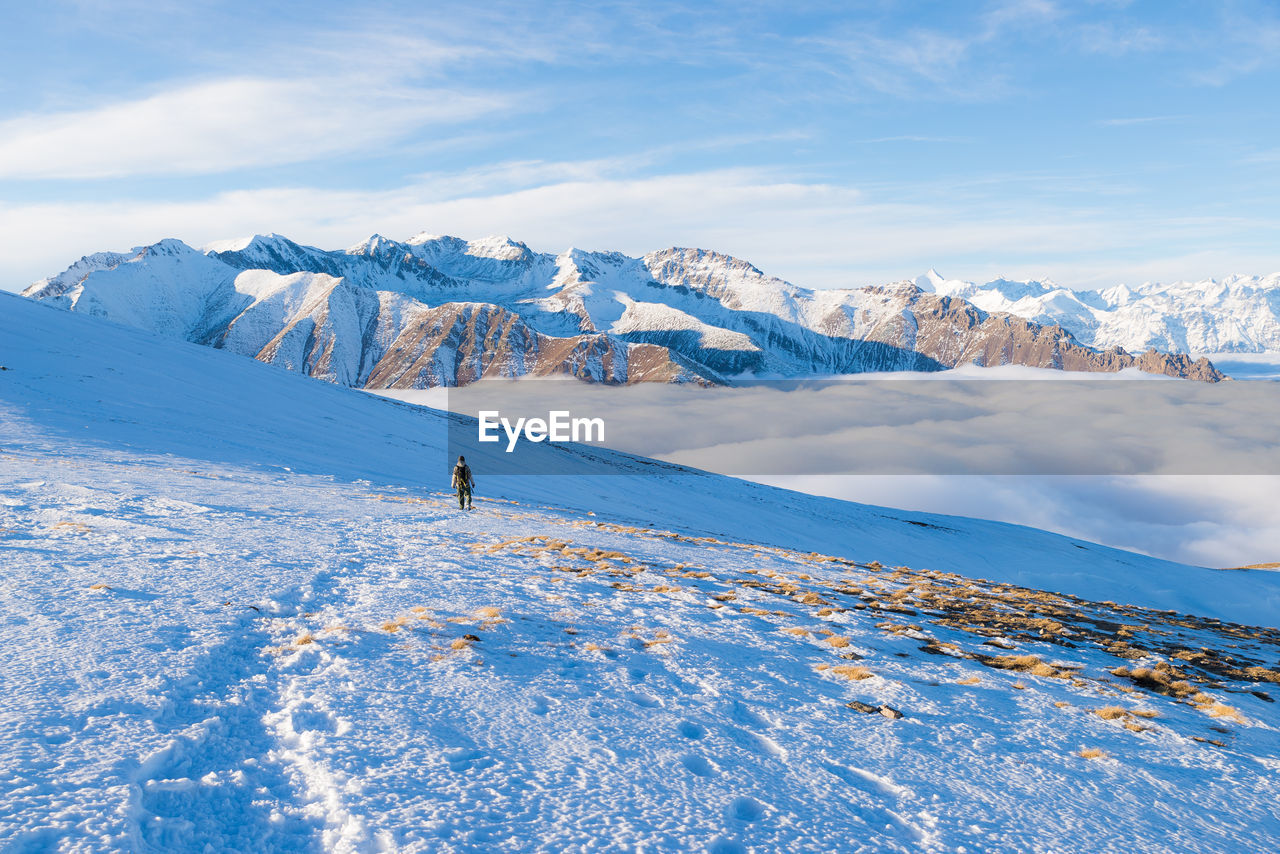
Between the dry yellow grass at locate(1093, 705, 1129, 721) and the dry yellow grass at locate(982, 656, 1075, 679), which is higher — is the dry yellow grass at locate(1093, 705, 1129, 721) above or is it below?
above

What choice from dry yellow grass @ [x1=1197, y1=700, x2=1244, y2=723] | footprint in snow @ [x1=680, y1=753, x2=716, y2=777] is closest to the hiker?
footprint in snow @ [x1=680, y1=753, x2=716, y2=777]

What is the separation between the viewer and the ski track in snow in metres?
5.77

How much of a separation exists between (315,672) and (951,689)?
8864mm

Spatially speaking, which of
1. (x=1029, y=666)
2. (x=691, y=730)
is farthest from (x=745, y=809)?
(x=1029, y=666)

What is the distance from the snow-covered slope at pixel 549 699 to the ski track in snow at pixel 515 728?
43 millimetres

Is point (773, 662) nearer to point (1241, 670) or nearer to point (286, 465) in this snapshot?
point (1241, 670)

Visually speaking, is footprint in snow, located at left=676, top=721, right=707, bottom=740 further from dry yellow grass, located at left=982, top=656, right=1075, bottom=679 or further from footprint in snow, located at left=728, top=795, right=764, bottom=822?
dry yellow grass, located at left=982, top=656, right=1075, bottom=679

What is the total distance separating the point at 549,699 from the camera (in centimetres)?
844

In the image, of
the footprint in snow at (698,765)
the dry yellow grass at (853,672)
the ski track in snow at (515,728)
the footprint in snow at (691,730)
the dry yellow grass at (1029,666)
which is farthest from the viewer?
the dry yellow grass at (1029,666)

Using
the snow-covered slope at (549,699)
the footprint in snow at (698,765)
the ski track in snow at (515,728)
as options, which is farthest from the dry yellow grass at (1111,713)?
the footprint in snow at (698,765)

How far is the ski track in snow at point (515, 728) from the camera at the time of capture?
5770mm

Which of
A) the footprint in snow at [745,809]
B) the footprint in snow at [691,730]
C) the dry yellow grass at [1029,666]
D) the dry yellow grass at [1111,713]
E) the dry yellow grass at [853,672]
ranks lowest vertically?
the dry yellow grass at [1029,666]

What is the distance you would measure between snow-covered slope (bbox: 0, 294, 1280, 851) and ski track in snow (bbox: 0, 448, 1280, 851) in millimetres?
43

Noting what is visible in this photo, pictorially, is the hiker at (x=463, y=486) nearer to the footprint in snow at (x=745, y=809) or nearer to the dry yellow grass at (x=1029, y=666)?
the dry yellow grass at (x=1029, y=666)
